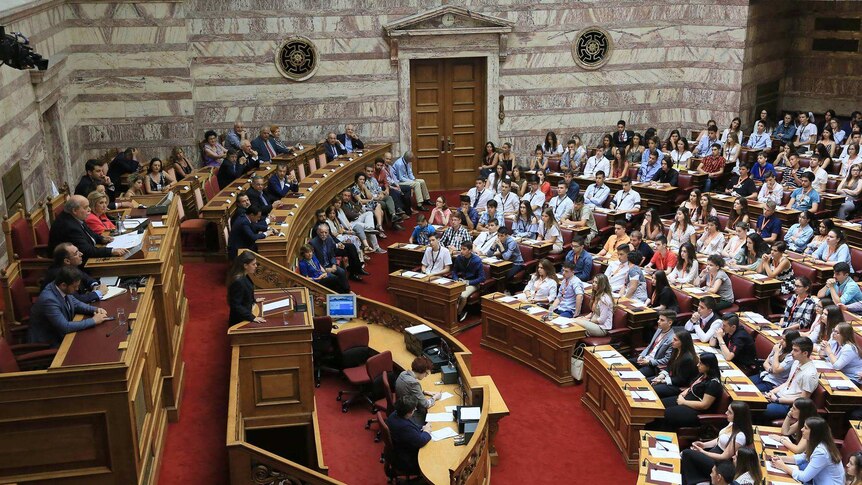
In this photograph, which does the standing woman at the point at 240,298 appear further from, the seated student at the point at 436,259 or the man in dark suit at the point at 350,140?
the man in dark suit at the point at 350,140

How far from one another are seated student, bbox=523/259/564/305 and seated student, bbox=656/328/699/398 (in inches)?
104

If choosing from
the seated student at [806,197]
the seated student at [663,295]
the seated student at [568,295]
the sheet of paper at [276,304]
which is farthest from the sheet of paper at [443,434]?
the seated student at [806,197]

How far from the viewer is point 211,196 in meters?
16.2

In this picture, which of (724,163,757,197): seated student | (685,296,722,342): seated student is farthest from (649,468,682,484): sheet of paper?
(724,163,757,197): seated student

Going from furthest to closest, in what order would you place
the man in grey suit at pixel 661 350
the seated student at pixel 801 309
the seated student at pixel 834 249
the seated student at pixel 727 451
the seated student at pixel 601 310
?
the seated student at pixel 834 249 → the seated student at pixel 601 310 → the seated student at pixel 801 309 → the man in grey suit at pixel 661 350 → the seated student at pixel 727 451

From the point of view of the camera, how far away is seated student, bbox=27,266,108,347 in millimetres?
7434

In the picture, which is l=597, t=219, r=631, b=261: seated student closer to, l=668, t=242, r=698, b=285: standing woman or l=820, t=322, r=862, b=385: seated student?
l=668, t=242, r=698, b=285: standing woman

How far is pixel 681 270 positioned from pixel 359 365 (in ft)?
16.4

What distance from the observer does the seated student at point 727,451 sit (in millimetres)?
8836

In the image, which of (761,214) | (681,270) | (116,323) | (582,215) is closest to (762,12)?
(761,214)

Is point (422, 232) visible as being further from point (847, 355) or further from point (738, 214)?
point (847, 355)

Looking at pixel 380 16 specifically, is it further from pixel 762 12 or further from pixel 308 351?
pixel 308 351

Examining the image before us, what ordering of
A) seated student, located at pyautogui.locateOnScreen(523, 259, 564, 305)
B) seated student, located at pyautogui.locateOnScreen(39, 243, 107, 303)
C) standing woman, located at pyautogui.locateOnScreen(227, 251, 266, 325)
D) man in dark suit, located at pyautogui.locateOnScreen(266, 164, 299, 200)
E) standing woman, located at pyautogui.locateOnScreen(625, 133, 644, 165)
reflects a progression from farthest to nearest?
standing woman, located at pyautogui.locateOnScreen(625, 133, 644, 165), man in dark suit, located at pyautogui.locateOnScreen(266, 164, 299, 200), seated student, located at pyautogui.locateOnScreen(523, 259, 564, 305), standing woman, located at pyautogui.locateOnScreen(227, 251, 266, 325), seated student, located at pyautogui.locateOnScreen(39, 243, 107, 303)

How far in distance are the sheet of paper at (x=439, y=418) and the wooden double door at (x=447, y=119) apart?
11.7 meters
